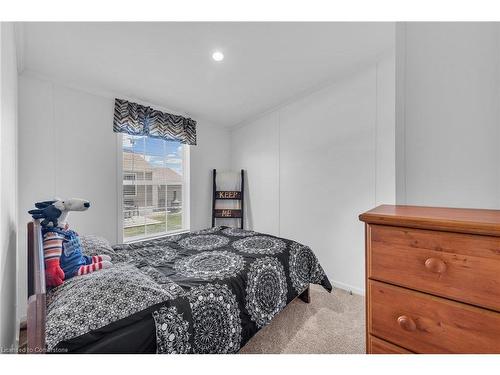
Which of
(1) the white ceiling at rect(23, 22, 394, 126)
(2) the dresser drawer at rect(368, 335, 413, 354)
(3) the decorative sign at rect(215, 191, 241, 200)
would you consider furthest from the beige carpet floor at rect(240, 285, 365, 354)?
(1) the white ceiling at rect(23, 22, 394, 126)

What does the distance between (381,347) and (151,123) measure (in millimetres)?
2991

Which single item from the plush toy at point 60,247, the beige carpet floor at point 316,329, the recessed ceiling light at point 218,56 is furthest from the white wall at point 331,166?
the plush toy at point 60,247

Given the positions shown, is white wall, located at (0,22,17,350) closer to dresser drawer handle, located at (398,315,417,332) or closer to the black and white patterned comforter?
the black and white patterned comforter

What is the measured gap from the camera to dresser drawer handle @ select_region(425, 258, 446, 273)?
69cm

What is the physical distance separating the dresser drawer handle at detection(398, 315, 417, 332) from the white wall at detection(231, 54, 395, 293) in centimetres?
194

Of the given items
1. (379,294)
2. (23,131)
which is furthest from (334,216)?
(23,131)

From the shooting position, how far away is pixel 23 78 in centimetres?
202

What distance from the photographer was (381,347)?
2.64 feet

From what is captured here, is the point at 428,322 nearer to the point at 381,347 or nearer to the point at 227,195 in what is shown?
the point at 381,347

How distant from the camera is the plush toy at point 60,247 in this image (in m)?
1.20

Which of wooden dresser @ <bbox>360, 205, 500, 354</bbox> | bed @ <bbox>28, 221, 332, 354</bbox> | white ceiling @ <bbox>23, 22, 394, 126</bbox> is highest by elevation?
white ceiling @ <bbox>23, 22, 394, 126</bbox>

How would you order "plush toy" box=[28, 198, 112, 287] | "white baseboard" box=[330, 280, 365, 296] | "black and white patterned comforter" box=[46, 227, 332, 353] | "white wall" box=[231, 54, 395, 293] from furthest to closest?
"white baseboard" box=[330, 280, 365, 296]
"white wall" box=[231, 54, 395, 293]
"plush toy" box=[28, 198, 112, 287]
"black and white patterned comforter" box=[46, 227, 332, 353]

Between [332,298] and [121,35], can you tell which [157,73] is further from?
[332,298]
